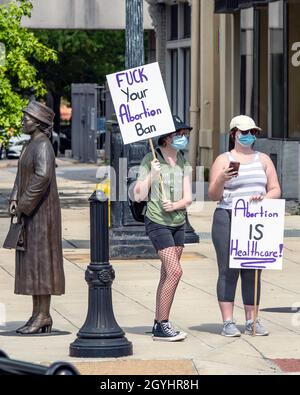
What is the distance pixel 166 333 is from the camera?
10.4 meters

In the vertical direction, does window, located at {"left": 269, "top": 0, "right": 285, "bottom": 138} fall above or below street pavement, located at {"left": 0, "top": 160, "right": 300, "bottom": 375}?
above

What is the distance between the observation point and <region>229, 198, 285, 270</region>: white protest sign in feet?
34.6

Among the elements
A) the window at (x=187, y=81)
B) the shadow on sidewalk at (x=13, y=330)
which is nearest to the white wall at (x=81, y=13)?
the window at (x=187, y=81)

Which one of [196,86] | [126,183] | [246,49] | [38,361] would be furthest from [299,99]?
[38,361]

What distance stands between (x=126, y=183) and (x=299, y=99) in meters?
9.55

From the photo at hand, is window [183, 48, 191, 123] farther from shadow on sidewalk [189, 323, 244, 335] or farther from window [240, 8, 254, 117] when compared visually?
shadow on sidewalk [189, 323, 244, 335]

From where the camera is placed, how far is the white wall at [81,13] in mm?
31969

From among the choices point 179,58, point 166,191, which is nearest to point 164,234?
point 166,191

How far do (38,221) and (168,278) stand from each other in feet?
3.89

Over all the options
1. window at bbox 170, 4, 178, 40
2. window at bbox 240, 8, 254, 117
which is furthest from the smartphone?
window at bbox 170, 4, 178, 40

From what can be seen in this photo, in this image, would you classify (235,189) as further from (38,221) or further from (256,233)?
(38,221)

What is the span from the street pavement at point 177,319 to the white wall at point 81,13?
14.7 meters

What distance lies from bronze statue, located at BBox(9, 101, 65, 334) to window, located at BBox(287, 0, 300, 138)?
1471cm

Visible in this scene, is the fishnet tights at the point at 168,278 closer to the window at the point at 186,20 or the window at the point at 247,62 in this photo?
the window at the point at 247,62
